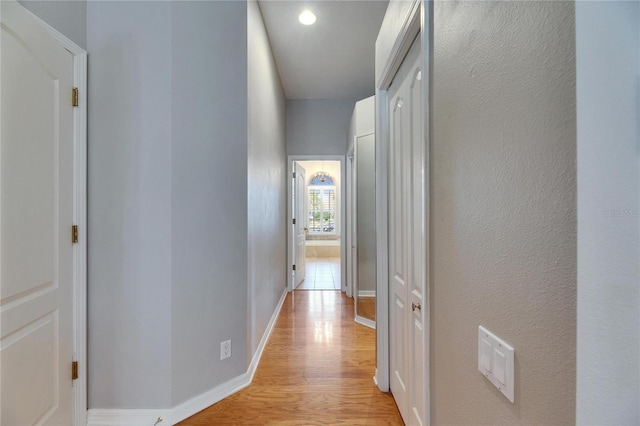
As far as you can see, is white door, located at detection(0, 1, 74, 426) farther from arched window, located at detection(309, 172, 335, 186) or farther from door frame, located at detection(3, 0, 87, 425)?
arched window, located at detection(309, 172, 335, 186)

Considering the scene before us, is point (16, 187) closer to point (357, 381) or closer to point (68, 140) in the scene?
point (68, 140)

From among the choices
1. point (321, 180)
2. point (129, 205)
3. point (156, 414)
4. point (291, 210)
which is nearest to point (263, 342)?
point (156, 414)

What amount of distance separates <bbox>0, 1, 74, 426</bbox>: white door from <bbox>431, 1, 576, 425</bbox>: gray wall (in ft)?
5.63

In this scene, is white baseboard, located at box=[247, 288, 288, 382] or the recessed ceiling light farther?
the recessed ceiling light

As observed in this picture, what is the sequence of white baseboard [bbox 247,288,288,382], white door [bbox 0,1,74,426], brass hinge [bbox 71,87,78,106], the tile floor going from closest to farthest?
white door [bbox 0,1,74,426] < brass hinge [bbox 71,87,78,106] < white baseboard [bbox 247,288,288,382] < the tile floor

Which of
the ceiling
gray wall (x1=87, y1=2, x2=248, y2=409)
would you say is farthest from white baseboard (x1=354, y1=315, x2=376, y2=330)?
the ceiling

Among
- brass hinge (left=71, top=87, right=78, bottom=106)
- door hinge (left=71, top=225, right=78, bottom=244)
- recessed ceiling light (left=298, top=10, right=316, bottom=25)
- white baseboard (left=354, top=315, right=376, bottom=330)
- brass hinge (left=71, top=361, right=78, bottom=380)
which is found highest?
recessed ceiling light (left=298, top=10, right=316, bottom=25)

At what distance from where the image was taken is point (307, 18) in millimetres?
2598

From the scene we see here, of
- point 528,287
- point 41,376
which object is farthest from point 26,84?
point 528,287

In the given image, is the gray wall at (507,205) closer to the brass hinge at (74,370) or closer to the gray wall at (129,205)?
the gray wall at (129,205)

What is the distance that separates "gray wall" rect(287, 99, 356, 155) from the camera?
436cm

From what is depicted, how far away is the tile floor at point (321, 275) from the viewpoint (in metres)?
4.69

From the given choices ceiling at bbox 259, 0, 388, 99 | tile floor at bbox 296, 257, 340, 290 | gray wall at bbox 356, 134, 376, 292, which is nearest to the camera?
ceiling at bbox 259, 0, 388, 99

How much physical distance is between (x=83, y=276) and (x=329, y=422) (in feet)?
5.49
